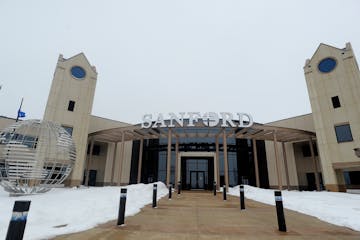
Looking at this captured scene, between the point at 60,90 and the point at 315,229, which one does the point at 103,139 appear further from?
the point at 315,229

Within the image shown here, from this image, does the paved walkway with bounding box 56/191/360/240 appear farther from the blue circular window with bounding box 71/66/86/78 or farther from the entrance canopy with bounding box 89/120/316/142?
the blue circular window with bounding box 71/66/86/78

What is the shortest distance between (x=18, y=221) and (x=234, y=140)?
26.7m

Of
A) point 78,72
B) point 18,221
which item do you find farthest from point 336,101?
point 78,72

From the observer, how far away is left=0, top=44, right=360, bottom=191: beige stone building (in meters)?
19.8

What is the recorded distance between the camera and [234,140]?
27.4 metres

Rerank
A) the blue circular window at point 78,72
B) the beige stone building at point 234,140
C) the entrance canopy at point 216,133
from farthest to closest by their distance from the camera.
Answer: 1. the blue circular window at point 78,72
2. the entrance canopy at point 216,133
3. the beige stone building at point 234,140

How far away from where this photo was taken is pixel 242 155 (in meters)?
26.8

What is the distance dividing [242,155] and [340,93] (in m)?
12.8

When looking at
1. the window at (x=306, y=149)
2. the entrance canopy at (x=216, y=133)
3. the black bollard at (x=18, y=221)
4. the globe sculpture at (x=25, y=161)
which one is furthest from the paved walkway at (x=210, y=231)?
the window at (x=306, y=149)

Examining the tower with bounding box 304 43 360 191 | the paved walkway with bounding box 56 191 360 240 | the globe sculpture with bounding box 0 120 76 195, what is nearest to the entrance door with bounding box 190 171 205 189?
the tower with bounding box 304 43 360 191

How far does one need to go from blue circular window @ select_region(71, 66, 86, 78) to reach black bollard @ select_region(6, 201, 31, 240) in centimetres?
2432

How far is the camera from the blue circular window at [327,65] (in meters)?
Result: 21.2

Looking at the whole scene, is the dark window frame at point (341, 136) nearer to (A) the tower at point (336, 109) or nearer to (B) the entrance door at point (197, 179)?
(A) the tower at point (336, 109)

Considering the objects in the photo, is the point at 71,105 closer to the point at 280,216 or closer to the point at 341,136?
the point at 280,216
